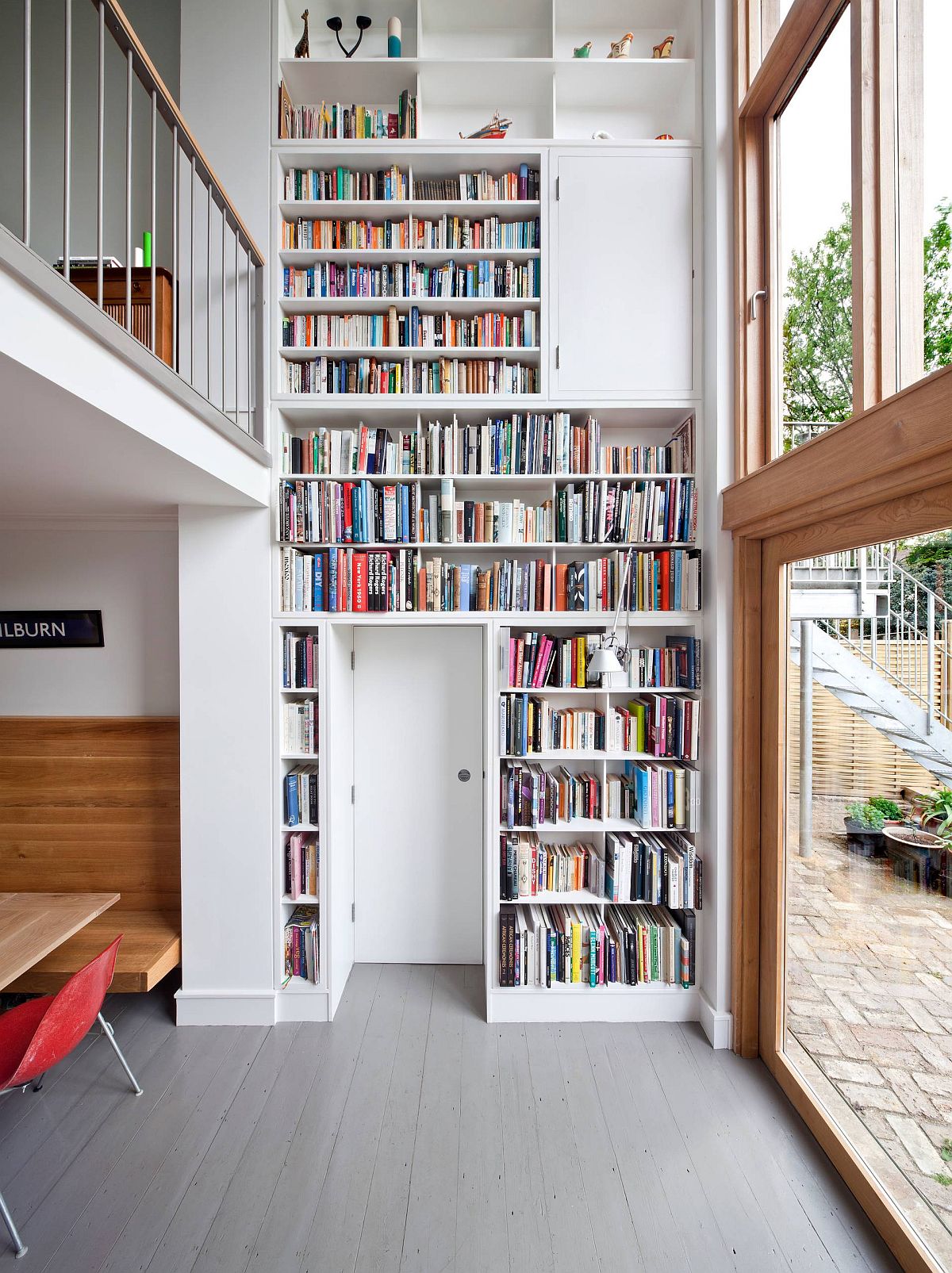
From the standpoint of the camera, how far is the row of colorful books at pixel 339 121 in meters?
2.56

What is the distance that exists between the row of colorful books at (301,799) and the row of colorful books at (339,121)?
2636 millimetres

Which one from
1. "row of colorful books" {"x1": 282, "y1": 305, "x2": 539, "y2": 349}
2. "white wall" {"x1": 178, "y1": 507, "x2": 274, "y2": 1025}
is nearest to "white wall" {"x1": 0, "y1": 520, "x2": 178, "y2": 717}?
"white wall" {"x1": 178, "y1": 507, "x2": 274, "y2": 1025}

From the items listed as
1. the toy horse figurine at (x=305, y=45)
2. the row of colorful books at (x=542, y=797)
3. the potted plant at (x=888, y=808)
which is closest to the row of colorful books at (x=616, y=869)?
the row of colorful books at (x=542, y=797)

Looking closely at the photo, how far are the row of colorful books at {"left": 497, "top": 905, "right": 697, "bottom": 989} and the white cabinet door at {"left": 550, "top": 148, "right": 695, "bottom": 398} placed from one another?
2.22m

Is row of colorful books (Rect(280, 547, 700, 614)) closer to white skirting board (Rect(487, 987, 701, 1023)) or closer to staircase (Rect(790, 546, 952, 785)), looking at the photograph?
staircase (Rect(790, 546, 952, 785))

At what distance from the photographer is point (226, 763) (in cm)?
257

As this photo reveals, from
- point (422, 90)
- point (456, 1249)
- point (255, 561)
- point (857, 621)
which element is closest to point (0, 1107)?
point (456, 1249)

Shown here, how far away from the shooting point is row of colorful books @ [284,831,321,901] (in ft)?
8.53

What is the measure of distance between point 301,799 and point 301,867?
28 centimetres

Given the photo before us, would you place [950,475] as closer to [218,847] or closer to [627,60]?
[627,60]

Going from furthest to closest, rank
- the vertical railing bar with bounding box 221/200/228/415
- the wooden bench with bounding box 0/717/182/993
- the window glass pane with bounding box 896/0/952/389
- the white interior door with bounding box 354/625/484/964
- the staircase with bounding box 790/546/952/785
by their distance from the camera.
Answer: the white interior door with bounding box 354/625/484/964, the wooden bench with bounding box 0/717/182/993, the vertical railing bar with bounding box 221/200/228/415, the staircase with bounding box 790/546/952/785, the window glass pane with bounding box 896/0/952/389

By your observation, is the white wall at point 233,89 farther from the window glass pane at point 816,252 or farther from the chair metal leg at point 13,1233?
the chair metal leg at point 13,1233

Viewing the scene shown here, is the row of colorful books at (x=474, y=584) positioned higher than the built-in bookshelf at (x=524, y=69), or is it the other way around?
the built-in bookshelf at (x=524, y=69)

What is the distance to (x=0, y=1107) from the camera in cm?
215
